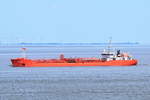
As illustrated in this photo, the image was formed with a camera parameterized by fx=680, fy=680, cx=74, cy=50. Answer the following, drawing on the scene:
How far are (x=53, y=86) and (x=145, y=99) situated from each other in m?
17.3

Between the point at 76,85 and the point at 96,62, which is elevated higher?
the point at 96,62

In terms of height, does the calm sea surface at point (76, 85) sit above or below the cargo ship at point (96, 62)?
below

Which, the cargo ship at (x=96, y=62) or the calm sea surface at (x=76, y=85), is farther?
the cargo ship at (x=96, y=62)

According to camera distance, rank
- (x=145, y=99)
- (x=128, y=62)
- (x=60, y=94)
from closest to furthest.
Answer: (x=145, y=99) < (x=60, y=94) < (x=128, y=62)

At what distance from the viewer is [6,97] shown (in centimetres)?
7038

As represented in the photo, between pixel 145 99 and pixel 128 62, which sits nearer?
pixel 145 99

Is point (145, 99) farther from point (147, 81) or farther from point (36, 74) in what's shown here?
point (36, 74)

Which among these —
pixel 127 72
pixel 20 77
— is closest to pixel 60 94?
pixel 20 77

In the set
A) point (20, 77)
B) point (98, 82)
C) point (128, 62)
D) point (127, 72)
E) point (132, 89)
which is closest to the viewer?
point (132, 89)

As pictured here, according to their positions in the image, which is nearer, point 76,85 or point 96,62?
point 76,85

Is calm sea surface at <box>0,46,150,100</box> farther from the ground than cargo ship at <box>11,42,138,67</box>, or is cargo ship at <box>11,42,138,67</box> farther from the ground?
cargo ship at <box>11,42,138,67</box>

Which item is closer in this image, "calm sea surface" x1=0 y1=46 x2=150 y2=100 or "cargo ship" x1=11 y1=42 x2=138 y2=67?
"calm sea surface" x1=0 y1=46 x2=150 y2=100

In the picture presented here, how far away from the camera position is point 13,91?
76.7 m

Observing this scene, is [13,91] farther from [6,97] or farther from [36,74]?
[36,74]
